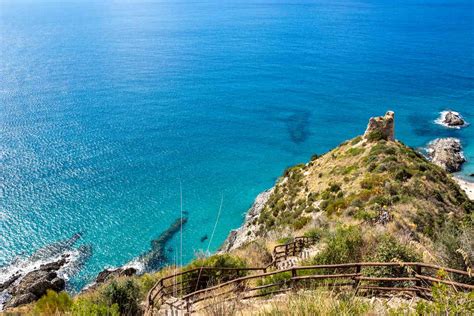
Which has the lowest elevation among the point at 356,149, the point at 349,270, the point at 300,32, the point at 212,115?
the point at 349,270

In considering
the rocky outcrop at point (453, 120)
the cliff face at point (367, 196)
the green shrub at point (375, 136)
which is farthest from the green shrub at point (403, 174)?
the rocky outcrop at point (453, 120)

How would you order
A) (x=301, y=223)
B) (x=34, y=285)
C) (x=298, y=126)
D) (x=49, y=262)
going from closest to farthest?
1. (x=301, y=223)
2. (x=34, y=285)
3. (x=49, y=262)
4. (x=298, y=126)

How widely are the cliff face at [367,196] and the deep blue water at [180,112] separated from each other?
8127 mm

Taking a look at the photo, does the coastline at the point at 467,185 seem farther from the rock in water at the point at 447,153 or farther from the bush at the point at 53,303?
the bush at the point at 53,303

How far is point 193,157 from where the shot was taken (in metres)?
59.4

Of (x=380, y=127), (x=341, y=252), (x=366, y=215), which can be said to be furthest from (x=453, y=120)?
(x=341, y=252)

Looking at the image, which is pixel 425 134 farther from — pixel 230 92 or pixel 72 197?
pixel 72 197

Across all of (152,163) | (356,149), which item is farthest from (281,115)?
(356,149)

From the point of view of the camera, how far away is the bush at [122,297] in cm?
1203

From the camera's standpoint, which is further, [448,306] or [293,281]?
[293,281]

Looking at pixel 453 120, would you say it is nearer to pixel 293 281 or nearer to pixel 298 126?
pixel 298 126

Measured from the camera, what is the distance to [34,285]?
33.2 m

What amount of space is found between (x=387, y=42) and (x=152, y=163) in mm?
97119

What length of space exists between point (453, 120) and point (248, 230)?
50.5 meters
